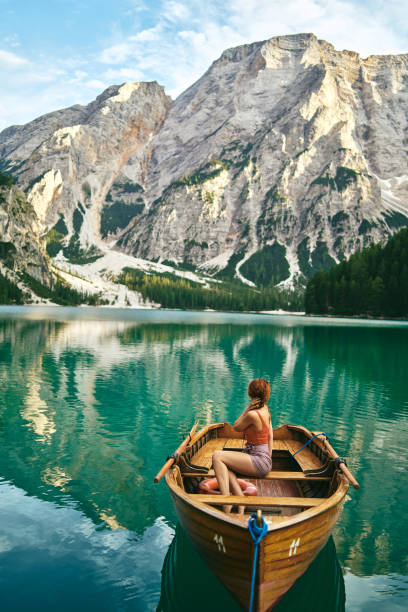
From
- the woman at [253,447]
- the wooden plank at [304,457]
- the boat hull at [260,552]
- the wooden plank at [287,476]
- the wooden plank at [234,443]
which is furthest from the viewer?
the wooden plank at [234,443]

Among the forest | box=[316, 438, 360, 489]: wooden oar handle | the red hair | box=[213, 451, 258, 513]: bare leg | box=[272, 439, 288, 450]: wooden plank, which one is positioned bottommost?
box=[272, 439, 288, 450]: wooden plank

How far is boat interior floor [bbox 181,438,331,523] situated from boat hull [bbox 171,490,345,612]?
19.5 inches

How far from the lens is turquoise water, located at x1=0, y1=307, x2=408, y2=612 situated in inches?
365

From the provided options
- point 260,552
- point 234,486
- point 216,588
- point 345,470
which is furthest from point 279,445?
point 260,552

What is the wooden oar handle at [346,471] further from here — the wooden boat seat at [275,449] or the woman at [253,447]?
the woman at [253,447]

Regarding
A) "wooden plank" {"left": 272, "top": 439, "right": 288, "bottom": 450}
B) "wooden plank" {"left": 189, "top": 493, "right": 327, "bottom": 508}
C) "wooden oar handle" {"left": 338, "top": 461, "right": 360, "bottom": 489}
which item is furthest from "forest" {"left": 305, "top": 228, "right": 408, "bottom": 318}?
"wooden plank" {"left": 189, "top": 493, "right": 327, "bottom": 508}

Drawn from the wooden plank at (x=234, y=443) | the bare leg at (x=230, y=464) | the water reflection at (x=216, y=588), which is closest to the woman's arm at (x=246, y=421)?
the bare leg at (x=230, y=464)

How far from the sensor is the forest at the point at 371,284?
133500mm

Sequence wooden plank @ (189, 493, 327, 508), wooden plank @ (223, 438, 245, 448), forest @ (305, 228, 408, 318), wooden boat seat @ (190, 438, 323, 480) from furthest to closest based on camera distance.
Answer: forest @ (305, 228, 408, 318), wooden plank @ (223, 438, 245, 448), wooden boat seat @ (190, 438, 323, 480), wooden plank @ (189, 493, 327, 508)

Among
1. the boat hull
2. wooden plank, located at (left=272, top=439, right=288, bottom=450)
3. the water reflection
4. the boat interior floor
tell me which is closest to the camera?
the boat hull

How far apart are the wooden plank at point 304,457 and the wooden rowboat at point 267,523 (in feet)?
2.34

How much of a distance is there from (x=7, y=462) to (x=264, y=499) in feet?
37.5

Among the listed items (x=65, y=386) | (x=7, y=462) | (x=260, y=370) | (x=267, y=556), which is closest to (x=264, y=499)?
(x=267, y=556)

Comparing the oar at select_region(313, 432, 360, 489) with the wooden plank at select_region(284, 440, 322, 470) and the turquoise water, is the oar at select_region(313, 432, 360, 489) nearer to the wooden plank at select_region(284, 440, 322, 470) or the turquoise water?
the wooden plank at select_region(284, 440, 322, 470)
